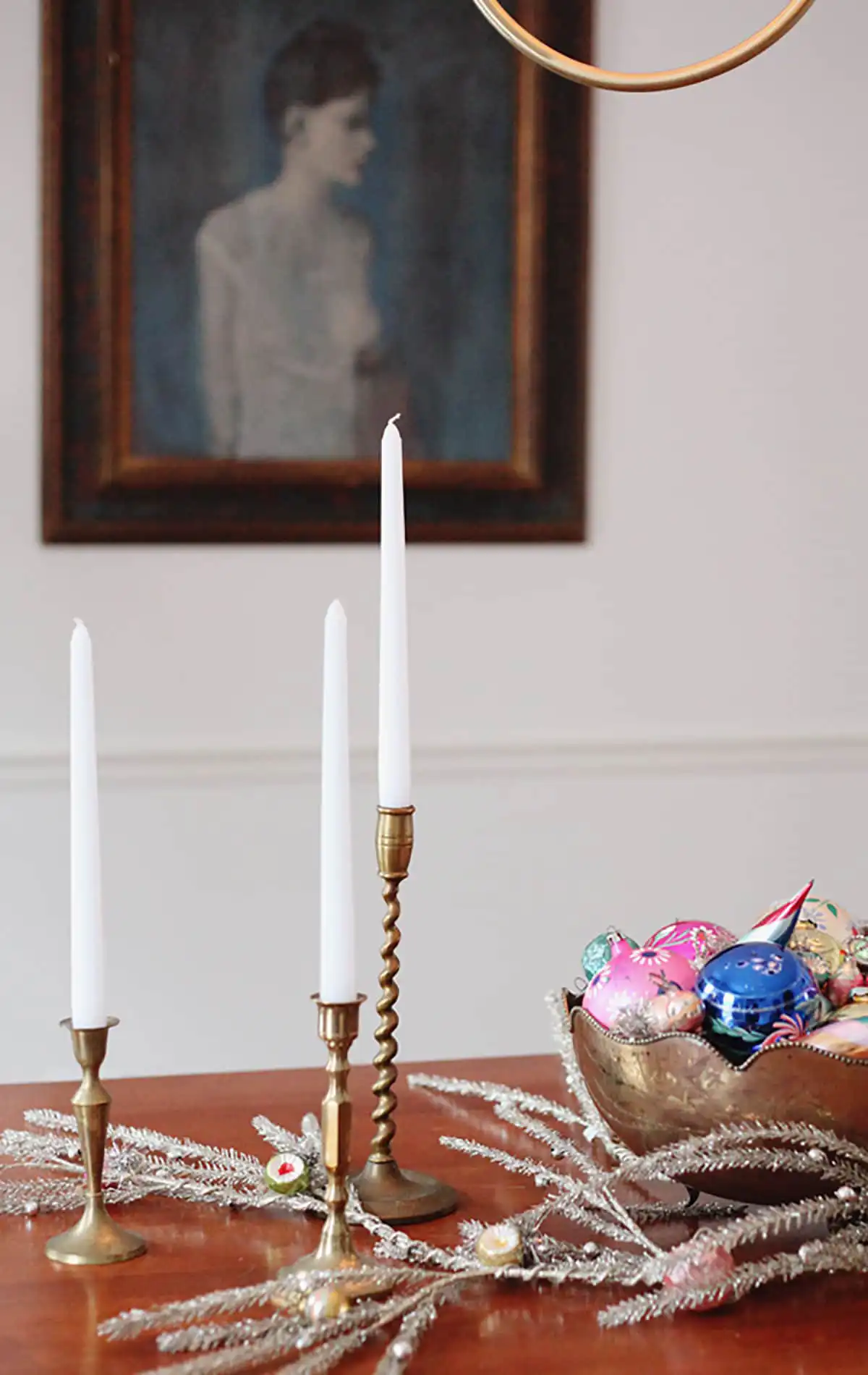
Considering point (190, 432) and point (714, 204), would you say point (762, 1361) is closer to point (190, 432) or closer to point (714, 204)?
point (190, 432)

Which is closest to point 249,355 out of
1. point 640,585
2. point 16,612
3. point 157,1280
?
point 16,612

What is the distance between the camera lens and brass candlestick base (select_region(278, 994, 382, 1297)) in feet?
2.40

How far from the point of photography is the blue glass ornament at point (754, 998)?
0.82 meters

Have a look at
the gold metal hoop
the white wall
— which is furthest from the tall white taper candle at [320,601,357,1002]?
the white wall

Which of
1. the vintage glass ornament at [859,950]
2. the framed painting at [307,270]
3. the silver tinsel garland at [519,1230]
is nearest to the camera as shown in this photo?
the silver tinsel garland at [519,1230]

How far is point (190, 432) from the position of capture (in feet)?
7.57

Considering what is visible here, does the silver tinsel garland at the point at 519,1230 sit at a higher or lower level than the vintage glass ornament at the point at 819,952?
lower

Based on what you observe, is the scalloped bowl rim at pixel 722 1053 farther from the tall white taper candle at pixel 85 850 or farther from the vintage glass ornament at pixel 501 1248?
the tall white taper candle at pixel 85 850

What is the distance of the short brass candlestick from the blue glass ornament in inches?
8.3

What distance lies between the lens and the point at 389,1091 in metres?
0.88

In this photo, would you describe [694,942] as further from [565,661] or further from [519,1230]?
[565,661]

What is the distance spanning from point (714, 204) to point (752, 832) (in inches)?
40.9

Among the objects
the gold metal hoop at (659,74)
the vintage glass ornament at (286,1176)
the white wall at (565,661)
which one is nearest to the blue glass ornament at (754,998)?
the vintage glass ornament at (286,1176)

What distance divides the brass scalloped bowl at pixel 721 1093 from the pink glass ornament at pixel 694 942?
0.27ft
